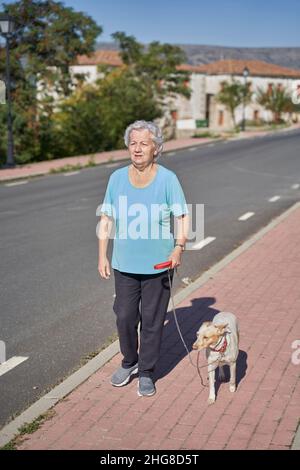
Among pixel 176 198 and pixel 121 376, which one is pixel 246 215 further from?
pixel 176 198

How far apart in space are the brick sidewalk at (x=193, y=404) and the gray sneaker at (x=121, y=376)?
0.06m

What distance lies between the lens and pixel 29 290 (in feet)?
26.1

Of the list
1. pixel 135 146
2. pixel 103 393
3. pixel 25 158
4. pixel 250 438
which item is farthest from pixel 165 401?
pixel 25 158

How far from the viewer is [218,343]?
4.61 m

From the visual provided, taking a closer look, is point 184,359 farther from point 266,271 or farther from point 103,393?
point 266,271

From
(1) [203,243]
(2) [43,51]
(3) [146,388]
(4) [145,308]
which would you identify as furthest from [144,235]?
(2) [43,51]

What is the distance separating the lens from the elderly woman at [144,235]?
4.59 m

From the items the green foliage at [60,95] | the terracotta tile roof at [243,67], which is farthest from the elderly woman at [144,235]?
the terracotta tile roof at [243,67]

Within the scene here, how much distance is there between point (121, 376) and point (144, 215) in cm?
129

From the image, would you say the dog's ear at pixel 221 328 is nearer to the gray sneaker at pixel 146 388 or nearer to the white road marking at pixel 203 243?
the gray sneaker at pixel 146 388

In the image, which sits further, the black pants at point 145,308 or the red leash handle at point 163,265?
the black pants at point 145,308

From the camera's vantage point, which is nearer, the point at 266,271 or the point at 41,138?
the point at 266,271

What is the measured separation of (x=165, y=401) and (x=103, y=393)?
480mm

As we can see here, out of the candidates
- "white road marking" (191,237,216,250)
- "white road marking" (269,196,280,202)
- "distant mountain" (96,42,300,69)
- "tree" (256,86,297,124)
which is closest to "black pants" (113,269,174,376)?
"white road marking" (191,237,216,250)
